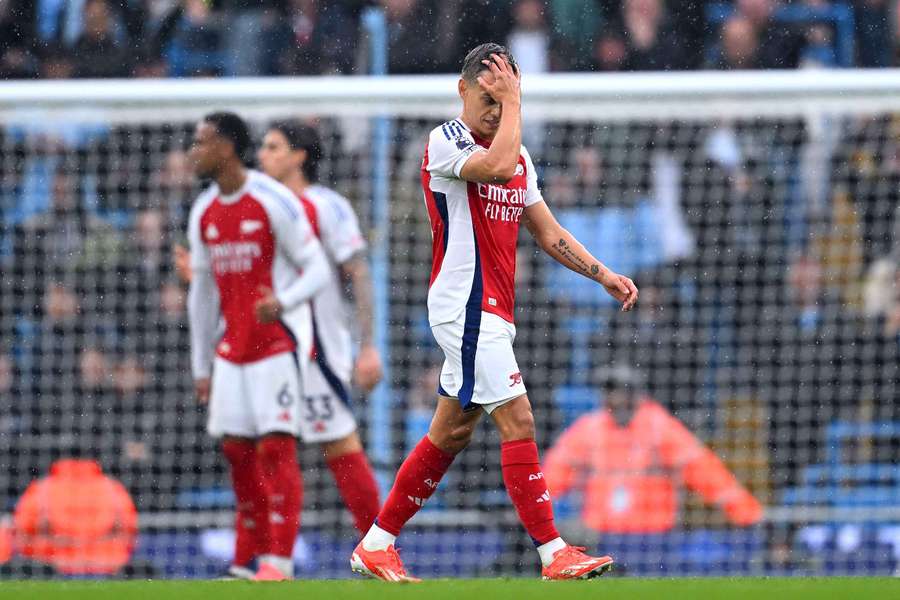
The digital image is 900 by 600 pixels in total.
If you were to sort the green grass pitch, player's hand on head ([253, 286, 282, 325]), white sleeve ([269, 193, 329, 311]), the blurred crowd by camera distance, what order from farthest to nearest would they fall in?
the blurred crowd
white sleeve ([269, 193, 329, 311])
player's hand on head ([253, 286, 282, 325])
the green grass pitch

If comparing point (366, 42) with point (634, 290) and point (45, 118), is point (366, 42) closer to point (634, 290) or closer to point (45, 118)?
point (45, 118)

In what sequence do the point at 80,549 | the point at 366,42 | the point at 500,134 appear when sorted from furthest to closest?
the point at 366,42 → the point at 80,549 → the point at 500,134

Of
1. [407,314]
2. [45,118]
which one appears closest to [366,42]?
[407,314]

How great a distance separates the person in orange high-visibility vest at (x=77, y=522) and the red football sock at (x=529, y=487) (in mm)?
4371

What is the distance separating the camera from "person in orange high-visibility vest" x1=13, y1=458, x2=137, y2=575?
29.7 feet

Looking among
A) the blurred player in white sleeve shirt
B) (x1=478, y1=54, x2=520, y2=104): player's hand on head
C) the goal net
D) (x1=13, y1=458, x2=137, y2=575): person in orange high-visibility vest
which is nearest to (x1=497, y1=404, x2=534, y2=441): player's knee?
(x1=478, y1=54, x2=520, y2=104): player's hand on head

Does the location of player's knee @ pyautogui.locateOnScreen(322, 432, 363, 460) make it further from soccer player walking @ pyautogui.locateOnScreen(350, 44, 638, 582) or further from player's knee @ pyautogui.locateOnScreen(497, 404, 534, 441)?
player's knee @ pyautogui.locateOnScreen(497, 404, 534, 441)

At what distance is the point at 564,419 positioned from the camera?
10008 mm

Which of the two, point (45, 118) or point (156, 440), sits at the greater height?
point (45, 118)

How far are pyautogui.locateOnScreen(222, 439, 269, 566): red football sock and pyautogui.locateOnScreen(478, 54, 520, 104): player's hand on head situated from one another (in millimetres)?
2789

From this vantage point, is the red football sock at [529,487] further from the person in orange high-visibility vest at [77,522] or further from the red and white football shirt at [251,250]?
the person in orange high-visibility vest at [77,522]

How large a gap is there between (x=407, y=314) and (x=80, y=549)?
8.42ft

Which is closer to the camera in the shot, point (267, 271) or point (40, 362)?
point (267, 271)

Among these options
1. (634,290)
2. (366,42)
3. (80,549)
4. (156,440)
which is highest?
(366,42)
